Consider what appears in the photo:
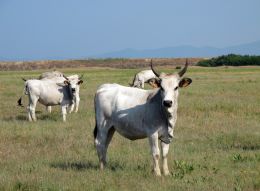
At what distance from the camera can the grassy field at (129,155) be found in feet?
32.0

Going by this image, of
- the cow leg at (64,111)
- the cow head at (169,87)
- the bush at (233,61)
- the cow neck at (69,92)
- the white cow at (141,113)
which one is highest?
the cow head at (169,87)

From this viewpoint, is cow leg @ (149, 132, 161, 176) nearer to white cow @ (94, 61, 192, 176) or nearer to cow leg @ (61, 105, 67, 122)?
white cow @ (94, 61, 192, 176)

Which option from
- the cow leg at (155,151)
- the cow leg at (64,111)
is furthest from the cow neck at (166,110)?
the cow leg at (64,111)

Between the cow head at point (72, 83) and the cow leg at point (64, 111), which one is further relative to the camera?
the cow head at point (72, 83)

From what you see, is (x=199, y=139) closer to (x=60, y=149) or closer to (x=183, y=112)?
(x=60, y=149)

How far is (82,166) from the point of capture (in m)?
11.9

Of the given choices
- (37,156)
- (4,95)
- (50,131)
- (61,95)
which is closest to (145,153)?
(37,156)

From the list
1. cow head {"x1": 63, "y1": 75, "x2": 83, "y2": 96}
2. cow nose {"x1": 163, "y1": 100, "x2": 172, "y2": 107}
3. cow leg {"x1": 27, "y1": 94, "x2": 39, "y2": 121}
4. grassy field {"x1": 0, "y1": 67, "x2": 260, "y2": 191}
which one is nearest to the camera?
grassy field {"x1": 0, "y1": 67, "x2": 260, "y2": 191}

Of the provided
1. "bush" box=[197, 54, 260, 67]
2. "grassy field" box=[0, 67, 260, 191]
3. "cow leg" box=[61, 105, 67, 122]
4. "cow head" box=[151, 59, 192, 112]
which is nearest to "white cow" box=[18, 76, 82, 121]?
"cow leg" box=[61, 105, 67, 122]

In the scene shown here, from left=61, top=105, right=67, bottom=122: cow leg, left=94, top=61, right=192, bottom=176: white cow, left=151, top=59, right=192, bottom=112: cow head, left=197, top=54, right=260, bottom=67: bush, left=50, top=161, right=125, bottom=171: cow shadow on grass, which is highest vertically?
left=151, top=59, right=192, bottom=112: cow head

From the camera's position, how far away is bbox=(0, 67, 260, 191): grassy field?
32.0ft

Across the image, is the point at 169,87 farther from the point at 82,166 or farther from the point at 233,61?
the point at 233,61

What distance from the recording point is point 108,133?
470 inches

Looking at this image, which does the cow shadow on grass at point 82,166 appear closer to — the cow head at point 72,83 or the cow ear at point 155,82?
the cow ear at point 155,82
